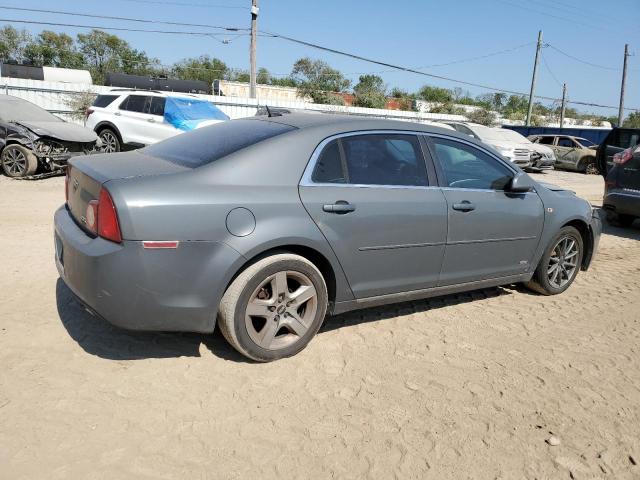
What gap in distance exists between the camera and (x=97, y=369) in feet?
10.5

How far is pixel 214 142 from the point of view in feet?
12.0

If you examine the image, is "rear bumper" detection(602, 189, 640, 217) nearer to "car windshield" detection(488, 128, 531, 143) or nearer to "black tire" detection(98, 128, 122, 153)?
"car windshield" detection(488, 128, 531, 143)

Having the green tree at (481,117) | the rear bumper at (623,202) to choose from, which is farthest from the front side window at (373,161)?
the green tree at (481,117)

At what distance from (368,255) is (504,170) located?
1.66 m

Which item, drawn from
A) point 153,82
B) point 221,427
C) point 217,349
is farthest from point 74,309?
point 153,82

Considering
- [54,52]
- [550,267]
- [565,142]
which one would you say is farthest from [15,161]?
[54,52]

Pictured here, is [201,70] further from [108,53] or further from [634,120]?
[634,120]

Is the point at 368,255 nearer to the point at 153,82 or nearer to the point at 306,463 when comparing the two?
the point at 306,463

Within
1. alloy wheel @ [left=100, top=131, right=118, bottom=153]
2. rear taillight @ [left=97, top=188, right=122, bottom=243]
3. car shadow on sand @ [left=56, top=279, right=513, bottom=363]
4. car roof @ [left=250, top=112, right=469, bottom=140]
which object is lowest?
car shadow on sand @ [left=56, top=279, right=513, bottom=363]

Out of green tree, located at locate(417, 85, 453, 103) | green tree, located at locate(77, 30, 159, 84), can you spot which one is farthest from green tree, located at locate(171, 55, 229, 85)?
green tree, located at locate(417, 85, 453, 103)

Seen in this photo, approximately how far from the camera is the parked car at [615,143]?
37.0 feet

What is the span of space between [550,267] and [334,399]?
2.96 meters

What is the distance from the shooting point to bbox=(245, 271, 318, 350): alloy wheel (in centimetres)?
329

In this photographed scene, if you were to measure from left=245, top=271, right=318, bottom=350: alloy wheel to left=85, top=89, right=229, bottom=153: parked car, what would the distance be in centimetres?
960
